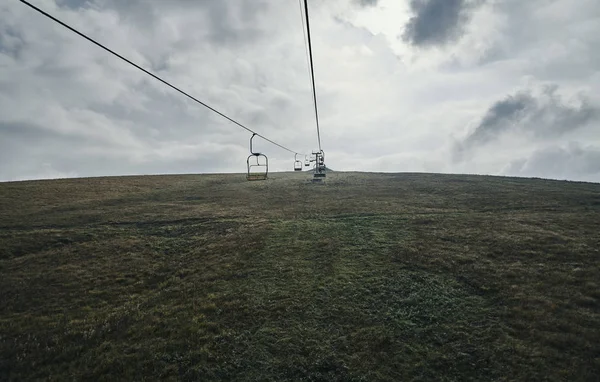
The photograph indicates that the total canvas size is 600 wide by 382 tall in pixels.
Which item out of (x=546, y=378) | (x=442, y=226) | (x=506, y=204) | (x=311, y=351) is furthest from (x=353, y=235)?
(x=506, y=204)

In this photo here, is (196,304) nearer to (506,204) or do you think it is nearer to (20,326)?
(20,326)

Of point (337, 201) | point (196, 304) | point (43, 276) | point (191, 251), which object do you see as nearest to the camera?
point (196, 304)

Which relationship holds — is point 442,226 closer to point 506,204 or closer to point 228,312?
point 506,204

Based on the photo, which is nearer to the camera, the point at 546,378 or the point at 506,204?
the point at 546,378

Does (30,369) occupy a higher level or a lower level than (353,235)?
lower

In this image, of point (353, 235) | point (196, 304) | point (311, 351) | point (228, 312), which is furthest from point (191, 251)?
point (311, 351)

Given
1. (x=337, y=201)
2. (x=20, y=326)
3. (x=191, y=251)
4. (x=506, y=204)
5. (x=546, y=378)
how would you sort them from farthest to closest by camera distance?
(x=337, y=201)
(x=506, y=204)
(x=191, y=251)
(x=20, y=326)
(x=546, y=378)
